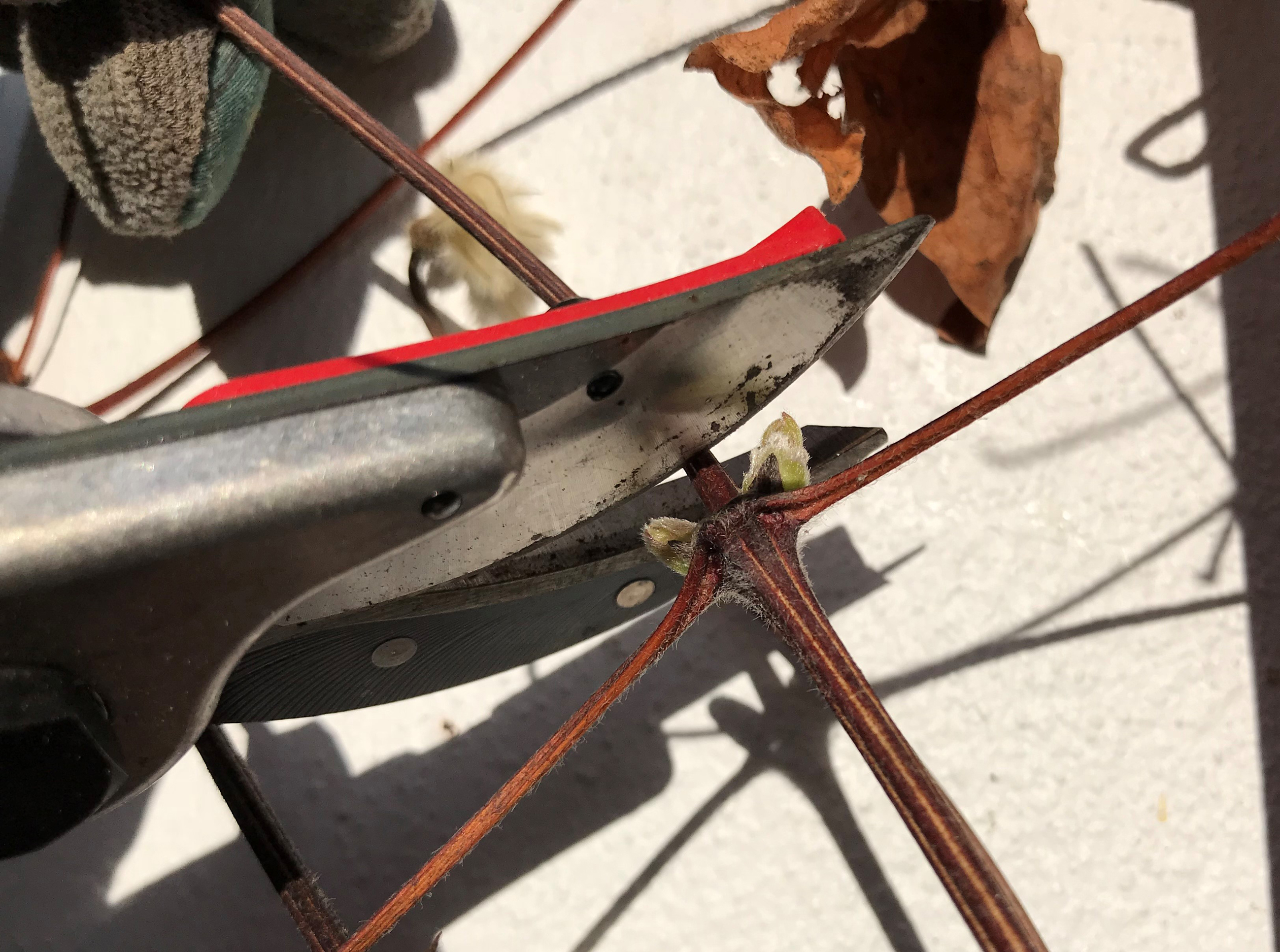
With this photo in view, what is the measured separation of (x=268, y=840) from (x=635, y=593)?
0.55 ft

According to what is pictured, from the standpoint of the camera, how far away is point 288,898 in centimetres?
34

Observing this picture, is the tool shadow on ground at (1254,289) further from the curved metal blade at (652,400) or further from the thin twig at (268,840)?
the thin twig at (268,840)

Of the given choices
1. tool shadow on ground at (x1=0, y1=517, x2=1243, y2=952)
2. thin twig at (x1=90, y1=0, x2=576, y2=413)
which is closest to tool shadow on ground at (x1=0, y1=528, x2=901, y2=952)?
A: tool shadow on ground at (x1=0, y1=517, x2=1243, y2=952)

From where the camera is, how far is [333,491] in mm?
231

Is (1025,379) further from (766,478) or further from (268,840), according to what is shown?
(268,840)

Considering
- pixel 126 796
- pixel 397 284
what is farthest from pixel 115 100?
pixel 126 796

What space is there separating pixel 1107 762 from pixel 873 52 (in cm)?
35

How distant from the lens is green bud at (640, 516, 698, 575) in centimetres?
31

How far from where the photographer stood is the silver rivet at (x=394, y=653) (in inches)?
13.6

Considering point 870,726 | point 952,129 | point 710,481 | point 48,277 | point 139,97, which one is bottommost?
point 870,726

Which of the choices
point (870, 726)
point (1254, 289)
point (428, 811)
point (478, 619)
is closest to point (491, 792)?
point (428, 811)

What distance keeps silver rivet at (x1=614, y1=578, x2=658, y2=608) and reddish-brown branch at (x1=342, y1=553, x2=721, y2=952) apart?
0.24 feet

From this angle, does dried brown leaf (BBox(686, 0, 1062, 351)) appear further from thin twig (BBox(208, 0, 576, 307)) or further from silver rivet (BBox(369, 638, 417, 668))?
silver rivet (BBox(369, 638, 417, 668))

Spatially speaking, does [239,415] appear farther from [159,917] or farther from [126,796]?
[159,917]
